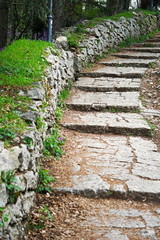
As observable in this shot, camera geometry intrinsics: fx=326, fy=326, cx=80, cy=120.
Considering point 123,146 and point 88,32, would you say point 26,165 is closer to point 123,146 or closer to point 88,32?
point 123,146

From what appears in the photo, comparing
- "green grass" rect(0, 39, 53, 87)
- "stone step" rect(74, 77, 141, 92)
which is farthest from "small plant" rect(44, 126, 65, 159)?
"stone step" rect(74, 77, 141, 92)

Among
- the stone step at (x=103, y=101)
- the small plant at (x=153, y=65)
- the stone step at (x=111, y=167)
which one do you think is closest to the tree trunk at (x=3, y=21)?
the stone step at (x=103, y=101)

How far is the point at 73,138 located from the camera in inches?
183

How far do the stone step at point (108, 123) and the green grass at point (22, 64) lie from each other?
925mm

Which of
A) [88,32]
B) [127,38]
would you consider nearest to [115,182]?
[88,32]

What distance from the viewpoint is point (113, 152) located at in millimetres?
4207

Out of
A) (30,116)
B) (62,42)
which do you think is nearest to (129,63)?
(62,42)

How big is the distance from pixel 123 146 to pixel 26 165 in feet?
6.45

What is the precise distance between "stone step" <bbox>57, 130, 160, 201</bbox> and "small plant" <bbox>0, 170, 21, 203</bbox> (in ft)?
2.99

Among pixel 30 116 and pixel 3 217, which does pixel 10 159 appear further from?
pixel 30 116

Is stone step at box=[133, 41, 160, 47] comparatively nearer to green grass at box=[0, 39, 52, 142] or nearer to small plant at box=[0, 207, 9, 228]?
green grass at box=[0, 39, 52, 142]

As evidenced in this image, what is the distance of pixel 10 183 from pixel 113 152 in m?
2.08

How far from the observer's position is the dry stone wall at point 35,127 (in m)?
2.33

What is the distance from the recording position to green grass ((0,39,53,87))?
4391 millimetres
